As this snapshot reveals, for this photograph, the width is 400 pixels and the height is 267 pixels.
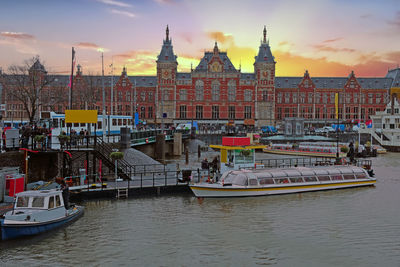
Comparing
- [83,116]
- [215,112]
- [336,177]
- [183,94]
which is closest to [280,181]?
[336,177]

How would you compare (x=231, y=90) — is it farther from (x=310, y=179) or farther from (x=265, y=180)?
(x=265, y=180)

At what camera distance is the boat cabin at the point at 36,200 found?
72.6 feet

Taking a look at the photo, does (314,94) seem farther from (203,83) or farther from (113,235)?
(113,235)

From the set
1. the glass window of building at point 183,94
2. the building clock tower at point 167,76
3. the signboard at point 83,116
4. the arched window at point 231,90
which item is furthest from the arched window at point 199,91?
the signboard at point 83,116

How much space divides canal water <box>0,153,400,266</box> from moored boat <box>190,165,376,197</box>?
73 cm

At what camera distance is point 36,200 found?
73.6ft

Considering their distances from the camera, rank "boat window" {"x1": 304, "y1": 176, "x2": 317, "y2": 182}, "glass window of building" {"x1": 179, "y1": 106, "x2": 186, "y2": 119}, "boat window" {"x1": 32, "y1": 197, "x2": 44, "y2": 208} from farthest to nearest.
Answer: "glass window of building" {"x1": 179, "y1": 106, "x2": 186, "y2": 119}, "boat window" {"x1": 304, "y1": 176, "x2": 317, "y2": 182}, "boat window" {"x1": 32, "y1": 197, "x2": 44, "y2": 208}

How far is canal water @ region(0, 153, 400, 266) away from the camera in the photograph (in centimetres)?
1956

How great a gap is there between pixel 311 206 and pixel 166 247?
→ 1297 cm

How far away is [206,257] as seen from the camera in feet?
64.6

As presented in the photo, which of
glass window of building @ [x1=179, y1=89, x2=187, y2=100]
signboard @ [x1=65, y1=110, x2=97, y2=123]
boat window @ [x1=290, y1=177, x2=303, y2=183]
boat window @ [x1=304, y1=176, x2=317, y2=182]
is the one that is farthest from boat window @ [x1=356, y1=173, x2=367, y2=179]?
glass window of building @ [x1=179, y1=89, x2=187, y2=100]

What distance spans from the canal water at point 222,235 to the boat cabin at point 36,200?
156 centimetres

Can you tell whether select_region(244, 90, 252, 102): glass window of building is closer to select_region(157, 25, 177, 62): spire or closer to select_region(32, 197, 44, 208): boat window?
select_region(157, 25, 177, 62): spire

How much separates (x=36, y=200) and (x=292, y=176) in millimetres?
19854
